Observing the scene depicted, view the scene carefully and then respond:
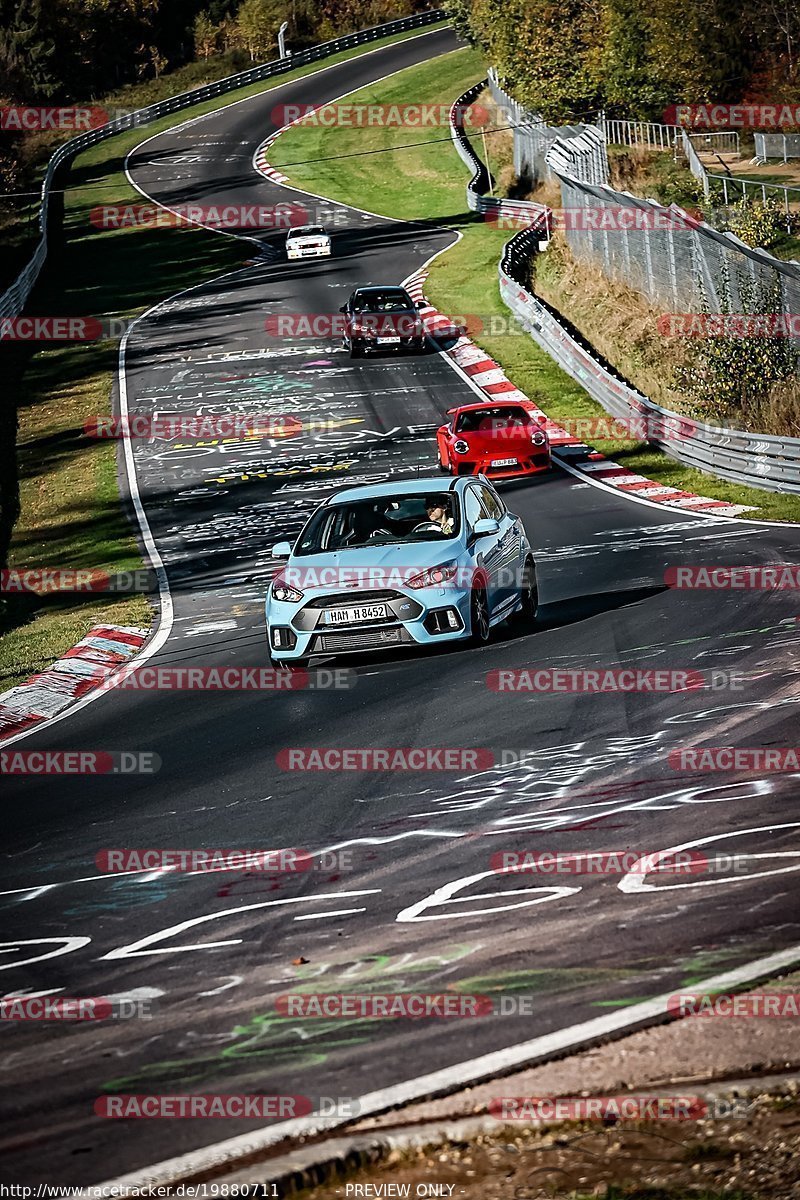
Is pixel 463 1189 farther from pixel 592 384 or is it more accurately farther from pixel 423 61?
pixel 423 61

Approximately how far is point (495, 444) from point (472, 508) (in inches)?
476

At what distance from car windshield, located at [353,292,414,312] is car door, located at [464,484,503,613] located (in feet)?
81.1

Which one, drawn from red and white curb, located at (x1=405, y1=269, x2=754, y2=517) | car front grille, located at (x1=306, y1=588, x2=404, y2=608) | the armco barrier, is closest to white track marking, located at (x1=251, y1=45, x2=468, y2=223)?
the armco barrier

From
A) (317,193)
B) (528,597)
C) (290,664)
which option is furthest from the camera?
(317,193)

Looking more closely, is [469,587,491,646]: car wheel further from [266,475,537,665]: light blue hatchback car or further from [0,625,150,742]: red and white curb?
[0,625,150,742]: red and white curb

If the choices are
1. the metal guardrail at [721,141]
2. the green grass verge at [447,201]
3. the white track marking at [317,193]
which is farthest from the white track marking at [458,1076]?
the white track marking at [317,193]

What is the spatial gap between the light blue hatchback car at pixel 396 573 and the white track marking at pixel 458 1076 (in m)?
7.45

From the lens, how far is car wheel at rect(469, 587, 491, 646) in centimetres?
1365

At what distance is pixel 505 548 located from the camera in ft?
47.7

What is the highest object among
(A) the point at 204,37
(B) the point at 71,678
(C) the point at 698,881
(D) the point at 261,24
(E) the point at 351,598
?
(A) the point at 204,37

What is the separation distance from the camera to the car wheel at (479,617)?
13.6 meters

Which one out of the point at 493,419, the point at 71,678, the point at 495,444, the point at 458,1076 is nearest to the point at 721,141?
the point at 493,419

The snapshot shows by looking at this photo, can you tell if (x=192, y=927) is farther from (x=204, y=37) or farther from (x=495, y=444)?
(x=204, y=37)

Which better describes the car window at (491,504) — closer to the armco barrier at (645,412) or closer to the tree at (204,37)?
the armco barrier at (645,412)
